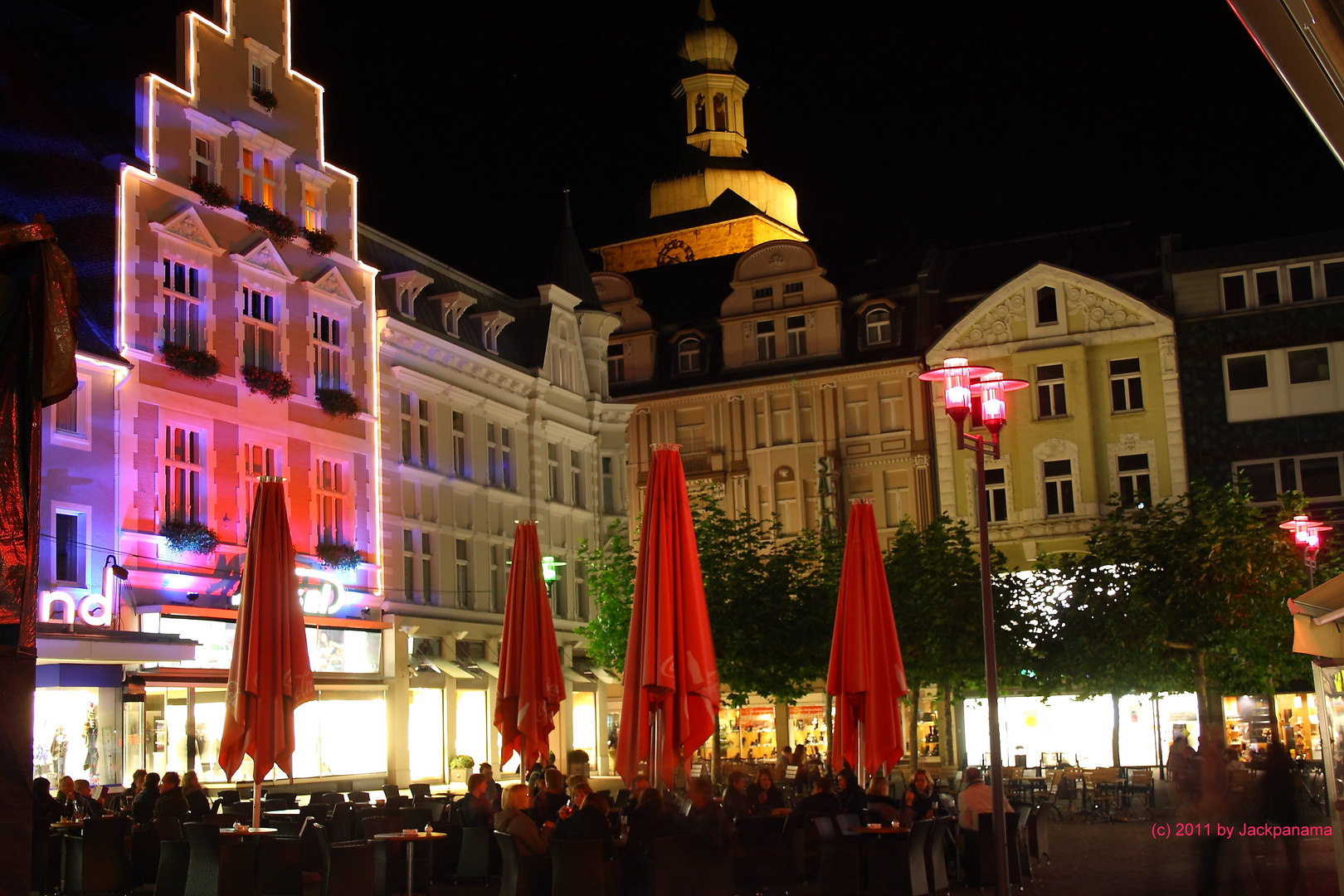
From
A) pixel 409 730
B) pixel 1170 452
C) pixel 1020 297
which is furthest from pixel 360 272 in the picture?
pixel 1170 452

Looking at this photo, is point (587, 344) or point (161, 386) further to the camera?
point (587, 344)

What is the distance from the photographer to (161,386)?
30188mm

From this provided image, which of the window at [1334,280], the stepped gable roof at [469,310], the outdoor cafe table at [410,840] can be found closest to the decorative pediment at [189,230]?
the stepped gable roof at [469,310]

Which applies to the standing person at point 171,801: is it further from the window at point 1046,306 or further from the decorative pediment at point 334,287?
the window at point 1046,306

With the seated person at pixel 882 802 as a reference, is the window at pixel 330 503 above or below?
above

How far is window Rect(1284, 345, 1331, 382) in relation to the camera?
138ft

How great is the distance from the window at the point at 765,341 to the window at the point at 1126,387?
38.3 ft

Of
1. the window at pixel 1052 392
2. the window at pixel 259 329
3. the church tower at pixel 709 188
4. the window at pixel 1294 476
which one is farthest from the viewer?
the church tower at pixel 709 188

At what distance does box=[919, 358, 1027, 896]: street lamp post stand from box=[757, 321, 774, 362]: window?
32.1 meters

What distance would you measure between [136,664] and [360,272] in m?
12.2

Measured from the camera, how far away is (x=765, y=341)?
50.6m

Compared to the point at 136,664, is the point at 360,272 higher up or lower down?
higher up

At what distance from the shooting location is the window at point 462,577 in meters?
40.6

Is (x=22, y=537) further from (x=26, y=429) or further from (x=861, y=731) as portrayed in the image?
(x=861, y=731)
